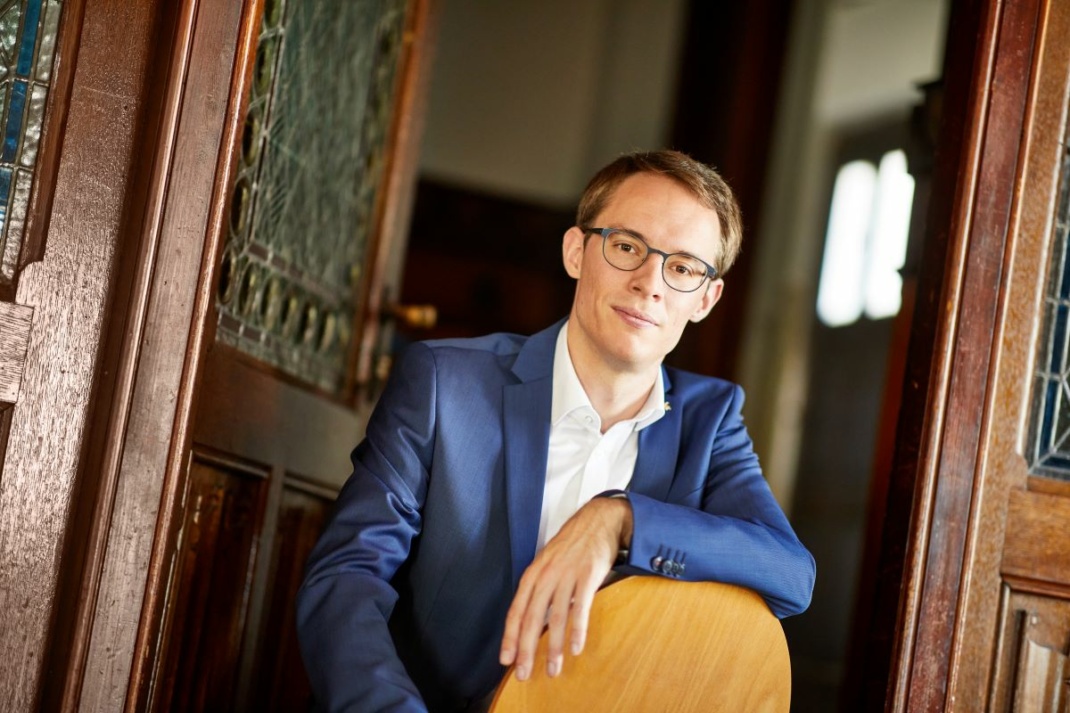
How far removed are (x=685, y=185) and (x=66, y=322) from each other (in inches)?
42.3

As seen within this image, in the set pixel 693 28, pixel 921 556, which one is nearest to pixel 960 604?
pixel 921 556

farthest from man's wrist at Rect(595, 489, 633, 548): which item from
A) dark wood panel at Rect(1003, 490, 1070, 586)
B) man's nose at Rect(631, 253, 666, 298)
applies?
dark wood panel at Rect(1003, 490, 1070, 586)

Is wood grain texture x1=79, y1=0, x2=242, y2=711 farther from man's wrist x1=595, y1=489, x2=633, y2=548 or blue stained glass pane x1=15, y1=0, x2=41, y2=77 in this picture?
man's wrist x1=595, y1=489, x2=633, y2=548

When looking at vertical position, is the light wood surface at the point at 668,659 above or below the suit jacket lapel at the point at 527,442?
below

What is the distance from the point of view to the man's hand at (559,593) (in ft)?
5.57

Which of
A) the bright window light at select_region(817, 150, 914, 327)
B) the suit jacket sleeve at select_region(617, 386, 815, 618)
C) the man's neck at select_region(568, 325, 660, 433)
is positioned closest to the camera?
the suit jacket sleeve at select_region(617, 386, 815, 618)

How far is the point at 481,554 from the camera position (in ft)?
6.66

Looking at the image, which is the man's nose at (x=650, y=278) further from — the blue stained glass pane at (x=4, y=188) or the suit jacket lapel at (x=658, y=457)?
the blue stained glass pane at (x=4, y=188)

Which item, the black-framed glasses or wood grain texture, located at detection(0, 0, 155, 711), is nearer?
wood grain texture, located at detection(0, 0, 155, 711)

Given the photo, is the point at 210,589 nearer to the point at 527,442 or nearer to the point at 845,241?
the point at 527,442

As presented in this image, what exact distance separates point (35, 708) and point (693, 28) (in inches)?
264

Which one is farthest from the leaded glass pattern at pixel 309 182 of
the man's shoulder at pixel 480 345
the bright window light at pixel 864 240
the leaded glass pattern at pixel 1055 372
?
the bright window light at pixel 864 240

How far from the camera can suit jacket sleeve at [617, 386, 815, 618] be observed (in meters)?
1.81

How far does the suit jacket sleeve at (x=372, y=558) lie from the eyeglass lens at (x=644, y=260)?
370 mm
